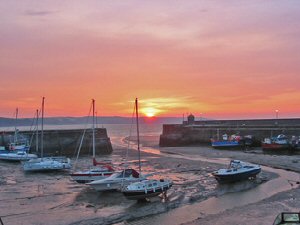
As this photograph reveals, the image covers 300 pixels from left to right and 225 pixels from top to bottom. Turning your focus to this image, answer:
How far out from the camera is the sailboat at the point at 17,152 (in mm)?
54344

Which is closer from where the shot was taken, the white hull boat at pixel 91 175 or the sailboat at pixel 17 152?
the white hull boat at pixel 91 175

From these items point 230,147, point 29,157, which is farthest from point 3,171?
point 230,147

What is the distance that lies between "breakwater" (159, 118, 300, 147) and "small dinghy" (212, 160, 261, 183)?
123 feet

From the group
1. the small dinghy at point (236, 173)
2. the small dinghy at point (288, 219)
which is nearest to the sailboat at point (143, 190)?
the small dinghy at point (236, 173)

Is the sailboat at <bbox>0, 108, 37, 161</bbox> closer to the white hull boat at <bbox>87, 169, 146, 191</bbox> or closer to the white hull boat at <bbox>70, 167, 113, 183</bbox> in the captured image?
the white hull boat at <bbox>70, 167, 113, 183</bbox>

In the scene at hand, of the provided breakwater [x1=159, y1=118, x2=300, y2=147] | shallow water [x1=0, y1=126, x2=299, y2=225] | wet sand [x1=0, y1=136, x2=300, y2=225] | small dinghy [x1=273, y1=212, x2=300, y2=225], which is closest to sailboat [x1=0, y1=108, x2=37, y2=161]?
wet sand [x1=0, y1=136, x2=300, y2=225]

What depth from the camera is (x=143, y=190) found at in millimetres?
27094

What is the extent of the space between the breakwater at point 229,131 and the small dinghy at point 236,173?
3760cm

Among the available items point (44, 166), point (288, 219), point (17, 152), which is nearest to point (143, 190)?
point (288, 219)

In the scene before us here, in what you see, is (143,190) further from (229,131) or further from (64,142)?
(229,131)

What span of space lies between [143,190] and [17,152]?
3498cm

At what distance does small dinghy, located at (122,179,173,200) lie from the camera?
26.8 m

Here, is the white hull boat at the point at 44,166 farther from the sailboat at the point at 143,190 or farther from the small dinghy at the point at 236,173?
the sailboat at the point at 143,190

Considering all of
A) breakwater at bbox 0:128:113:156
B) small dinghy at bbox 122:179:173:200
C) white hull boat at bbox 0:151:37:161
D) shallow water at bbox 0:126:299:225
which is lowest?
shallow water at bbox 0:126:299:225
